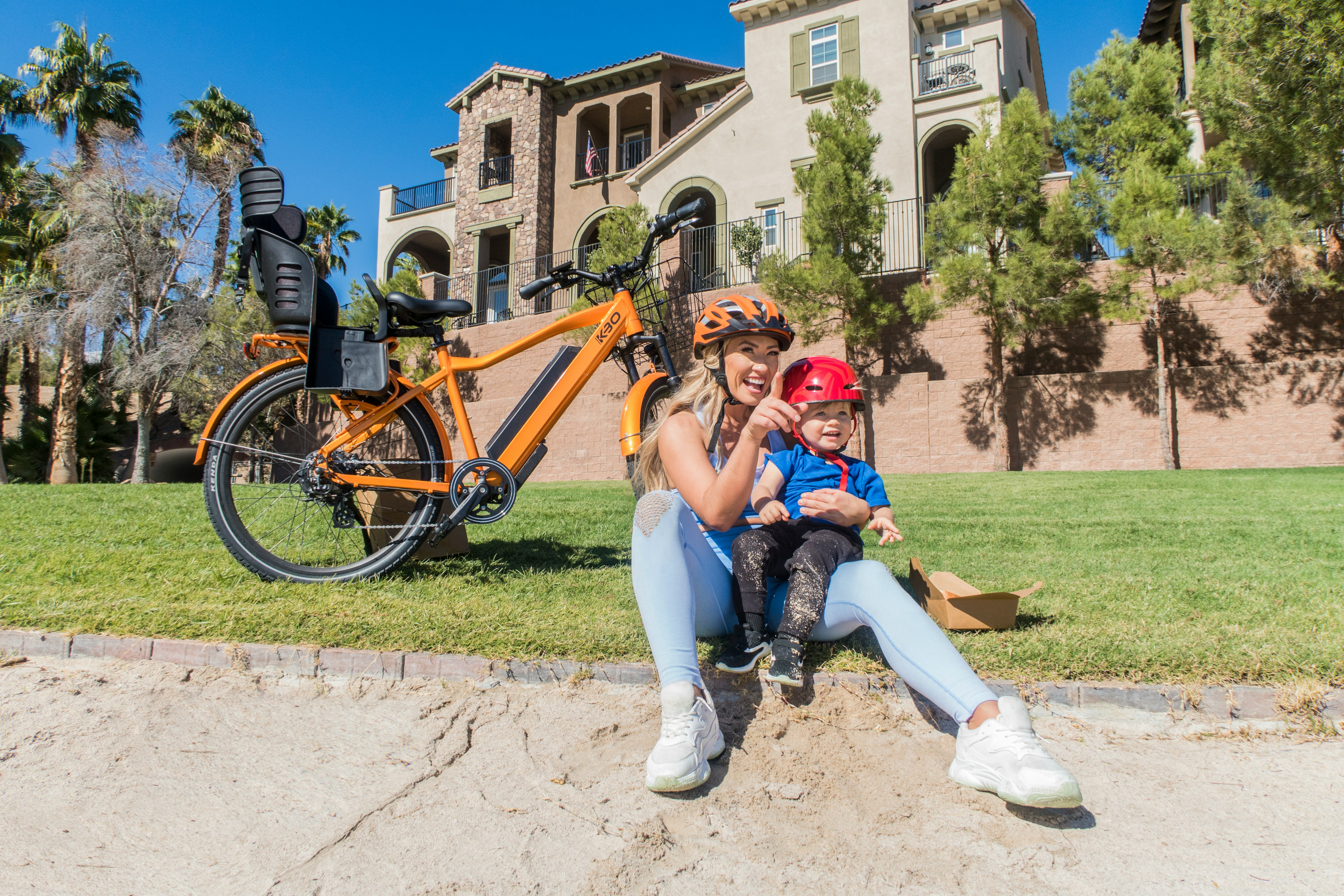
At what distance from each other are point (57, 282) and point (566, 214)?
1462cm

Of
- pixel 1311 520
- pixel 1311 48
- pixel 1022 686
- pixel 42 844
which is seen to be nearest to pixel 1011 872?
pixel 1022 686

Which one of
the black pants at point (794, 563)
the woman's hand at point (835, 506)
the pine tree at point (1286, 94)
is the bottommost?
the black pants at point (794, 563)

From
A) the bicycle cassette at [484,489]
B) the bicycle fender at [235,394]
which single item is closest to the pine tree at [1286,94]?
the bicycle cassette at [484,489]

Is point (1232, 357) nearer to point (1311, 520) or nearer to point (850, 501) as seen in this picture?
point (1311, 520)

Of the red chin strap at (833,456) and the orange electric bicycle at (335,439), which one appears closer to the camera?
the red chin strap at (833,456)

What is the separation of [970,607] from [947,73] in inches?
787

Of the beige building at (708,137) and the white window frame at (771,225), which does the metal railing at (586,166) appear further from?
the white window frame at (771,225)

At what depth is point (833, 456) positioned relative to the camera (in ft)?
9.02

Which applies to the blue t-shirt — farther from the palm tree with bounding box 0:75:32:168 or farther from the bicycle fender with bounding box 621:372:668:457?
the palm tree with bounding box 0:75:32:168

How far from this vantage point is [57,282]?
19750mm

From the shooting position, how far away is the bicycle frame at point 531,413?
3688 millimetres

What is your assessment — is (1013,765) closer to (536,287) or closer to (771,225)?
(536,287)

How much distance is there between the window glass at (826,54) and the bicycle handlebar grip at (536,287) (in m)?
18.4

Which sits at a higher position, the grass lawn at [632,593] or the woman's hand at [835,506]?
the woman's hand at [835,506]
